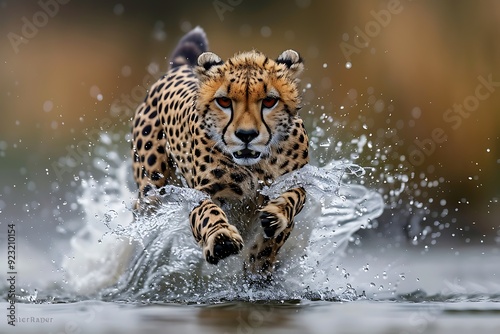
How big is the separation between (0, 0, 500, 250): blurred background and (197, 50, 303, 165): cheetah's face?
9.29 feet

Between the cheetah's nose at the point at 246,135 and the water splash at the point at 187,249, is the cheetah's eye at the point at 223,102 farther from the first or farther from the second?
the water splash at the point at 187,249

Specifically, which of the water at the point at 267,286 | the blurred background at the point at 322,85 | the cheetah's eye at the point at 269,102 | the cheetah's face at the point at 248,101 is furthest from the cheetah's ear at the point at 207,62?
the blurred background at the point at 322,85

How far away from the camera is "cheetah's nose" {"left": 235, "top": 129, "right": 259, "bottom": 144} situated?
464 cm

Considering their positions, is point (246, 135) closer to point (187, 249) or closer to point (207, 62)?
point (207, 62)

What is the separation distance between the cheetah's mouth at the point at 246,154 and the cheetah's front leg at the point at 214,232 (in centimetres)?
26

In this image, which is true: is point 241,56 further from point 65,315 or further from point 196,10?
point 196,10

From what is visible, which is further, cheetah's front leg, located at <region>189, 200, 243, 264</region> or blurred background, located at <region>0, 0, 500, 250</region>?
blurred background, located at <region>0, 0, 500, 250</region>

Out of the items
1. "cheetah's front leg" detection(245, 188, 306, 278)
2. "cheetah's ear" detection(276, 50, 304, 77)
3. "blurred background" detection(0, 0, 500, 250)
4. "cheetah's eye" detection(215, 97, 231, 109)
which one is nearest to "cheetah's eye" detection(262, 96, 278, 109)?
"cheetah's eye" detection(215, 97, 231, 109)

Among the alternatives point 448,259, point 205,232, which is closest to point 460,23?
point 448,259

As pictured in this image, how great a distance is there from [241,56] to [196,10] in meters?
4.90

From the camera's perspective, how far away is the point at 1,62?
10414mm

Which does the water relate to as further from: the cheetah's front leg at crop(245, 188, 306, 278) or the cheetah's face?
the cheetah's face

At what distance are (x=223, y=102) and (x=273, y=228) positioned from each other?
25.5 inches

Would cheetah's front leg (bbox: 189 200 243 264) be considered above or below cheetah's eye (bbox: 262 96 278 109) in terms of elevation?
below
